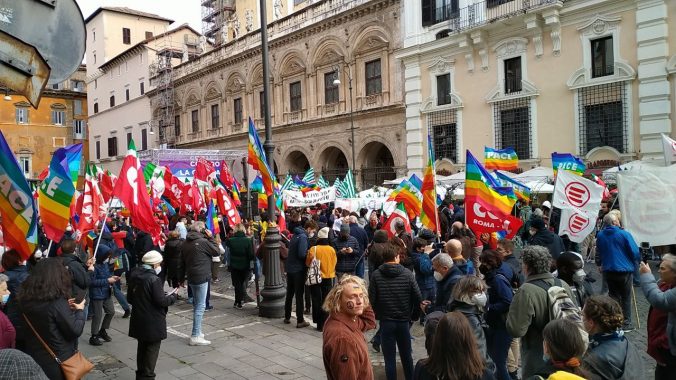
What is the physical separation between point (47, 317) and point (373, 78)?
24.7 metres

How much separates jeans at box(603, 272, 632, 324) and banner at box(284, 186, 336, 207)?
1157 cm

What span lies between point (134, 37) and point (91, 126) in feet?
33.2

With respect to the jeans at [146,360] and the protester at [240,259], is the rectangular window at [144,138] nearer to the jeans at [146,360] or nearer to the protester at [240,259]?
the protester at [240,259]

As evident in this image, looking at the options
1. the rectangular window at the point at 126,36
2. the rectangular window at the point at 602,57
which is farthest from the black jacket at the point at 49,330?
the rectangular window at the point at 126,36

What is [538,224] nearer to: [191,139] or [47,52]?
[47,52]

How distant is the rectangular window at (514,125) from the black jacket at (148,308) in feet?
59.8

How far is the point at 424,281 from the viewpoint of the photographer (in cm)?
765

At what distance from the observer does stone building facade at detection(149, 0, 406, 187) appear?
87.8 feet

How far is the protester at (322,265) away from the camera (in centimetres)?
830

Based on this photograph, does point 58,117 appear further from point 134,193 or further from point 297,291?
point 297,291

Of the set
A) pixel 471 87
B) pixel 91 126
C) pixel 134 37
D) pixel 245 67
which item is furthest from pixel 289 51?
pixel 91 126

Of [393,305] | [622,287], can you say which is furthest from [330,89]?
[393,305]

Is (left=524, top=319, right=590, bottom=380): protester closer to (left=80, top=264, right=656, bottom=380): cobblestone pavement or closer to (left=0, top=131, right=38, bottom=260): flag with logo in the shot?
(left=80, top=264, right=656, bottom=380): cobblestone pavement

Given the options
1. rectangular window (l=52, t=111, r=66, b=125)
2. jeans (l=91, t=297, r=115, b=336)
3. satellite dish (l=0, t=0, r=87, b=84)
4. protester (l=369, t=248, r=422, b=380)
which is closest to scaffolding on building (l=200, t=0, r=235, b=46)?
rectangular window (l=52, t=111, r=66, b=125)
